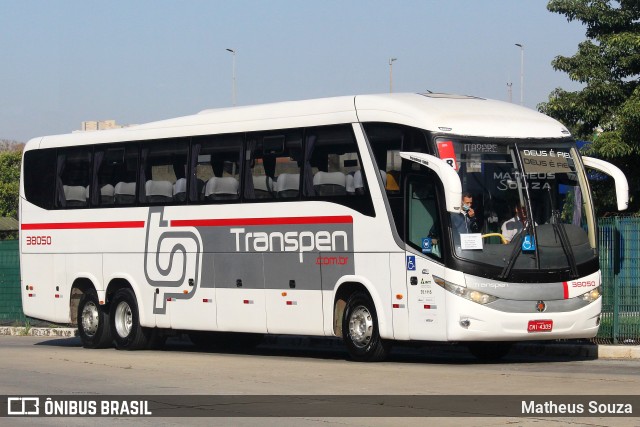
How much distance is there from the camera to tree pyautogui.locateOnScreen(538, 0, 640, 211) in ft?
104

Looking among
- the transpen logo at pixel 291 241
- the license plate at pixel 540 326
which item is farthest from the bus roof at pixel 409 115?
the license plate at pixel 540 326

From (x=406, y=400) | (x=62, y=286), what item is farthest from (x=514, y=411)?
(x=62, y=286)

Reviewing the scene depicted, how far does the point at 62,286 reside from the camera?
24.6 meters

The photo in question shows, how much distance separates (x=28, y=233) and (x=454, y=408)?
583 inches

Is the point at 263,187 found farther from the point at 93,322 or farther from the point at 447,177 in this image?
the point at 93,322

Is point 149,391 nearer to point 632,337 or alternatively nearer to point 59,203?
point 632,337

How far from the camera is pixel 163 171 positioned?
2256cm

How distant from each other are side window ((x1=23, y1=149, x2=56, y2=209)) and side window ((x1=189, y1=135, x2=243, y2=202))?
428 centimetres

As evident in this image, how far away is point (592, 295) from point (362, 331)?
334 centimetres

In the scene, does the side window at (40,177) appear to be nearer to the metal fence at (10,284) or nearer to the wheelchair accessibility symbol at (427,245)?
the metal fence at (10,284)

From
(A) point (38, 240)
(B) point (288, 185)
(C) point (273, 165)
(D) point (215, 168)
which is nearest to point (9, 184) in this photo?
(A) point (38, 240)

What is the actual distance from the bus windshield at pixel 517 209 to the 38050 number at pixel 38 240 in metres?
10.2

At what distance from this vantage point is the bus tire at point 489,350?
1933 centimetres

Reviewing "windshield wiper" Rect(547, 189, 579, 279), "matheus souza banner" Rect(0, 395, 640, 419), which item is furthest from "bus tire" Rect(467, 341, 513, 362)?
"matheus souza banner" Rect(0, 395, 640, 419)
